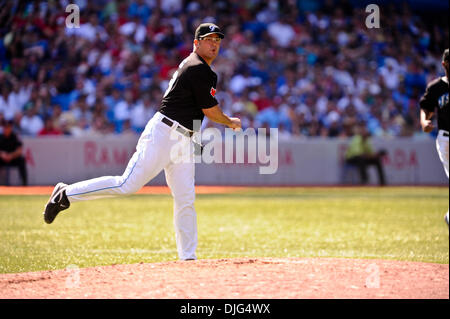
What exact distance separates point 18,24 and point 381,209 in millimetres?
11987

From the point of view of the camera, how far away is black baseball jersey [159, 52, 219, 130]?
21.9 feet

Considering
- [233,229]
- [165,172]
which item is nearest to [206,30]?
[165,172]

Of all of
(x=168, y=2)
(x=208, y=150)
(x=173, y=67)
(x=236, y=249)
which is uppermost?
(x=168, y=2)

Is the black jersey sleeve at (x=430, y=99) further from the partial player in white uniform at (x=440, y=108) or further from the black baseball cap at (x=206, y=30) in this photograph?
the black baseball cap at (x=206, y=30)

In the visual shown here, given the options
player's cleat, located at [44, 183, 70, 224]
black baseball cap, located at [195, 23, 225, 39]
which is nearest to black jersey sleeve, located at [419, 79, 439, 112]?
black baseball cap, located at [195, 23, 225, 39]

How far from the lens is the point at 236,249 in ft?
28.9

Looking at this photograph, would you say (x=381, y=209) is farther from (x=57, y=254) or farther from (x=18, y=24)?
(x=18, y=24)

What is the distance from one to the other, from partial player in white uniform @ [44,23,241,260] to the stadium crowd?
11.4 meters

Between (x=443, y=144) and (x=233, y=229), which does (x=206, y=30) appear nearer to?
(x=443, y=144)

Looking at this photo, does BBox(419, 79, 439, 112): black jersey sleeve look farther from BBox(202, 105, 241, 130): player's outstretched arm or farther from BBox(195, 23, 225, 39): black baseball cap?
BBox(195, 23, 225, 39): black baseball cap

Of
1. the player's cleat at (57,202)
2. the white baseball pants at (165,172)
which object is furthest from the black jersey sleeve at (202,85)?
the player's cleat at (57,202)

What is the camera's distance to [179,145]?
6.69 metres

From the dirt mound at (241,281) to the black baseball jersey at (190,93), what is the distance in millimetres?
1493
